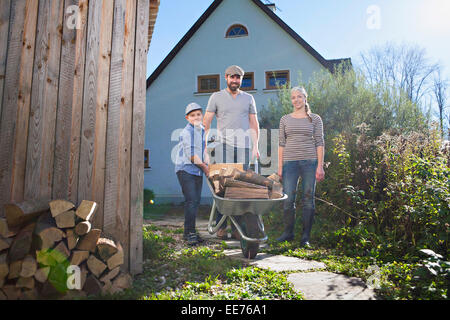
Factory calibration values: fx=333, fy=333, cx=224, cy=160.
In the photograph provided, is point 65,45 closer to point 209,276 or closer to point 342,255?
point 209,276

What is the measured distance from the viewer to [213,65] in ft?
36.3

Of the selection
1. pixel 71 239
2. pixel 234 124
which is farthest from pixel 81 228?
pixel 234 124

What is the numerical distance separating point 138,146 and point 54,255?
105cm

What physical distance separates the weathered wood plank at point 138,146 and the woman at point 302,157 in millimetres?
1998

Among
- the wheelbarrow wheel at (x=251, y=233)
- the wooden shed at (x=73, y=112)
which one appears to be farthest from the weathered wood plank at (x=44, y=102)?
the wheelbarrow wheel at (x=251, y=233)

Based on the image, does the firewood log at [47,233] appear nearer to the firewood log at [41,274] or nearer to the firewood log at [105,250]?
the firewood log at [41,274]

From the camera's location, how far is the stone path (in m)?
2.26

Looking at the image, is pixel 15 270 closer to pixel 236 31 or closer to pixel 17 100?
pixel 17 100

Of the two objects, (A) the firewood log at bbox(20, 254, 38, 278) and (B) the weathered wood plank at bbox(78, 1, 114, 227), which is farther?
(B) the weathered wood plank at bbox(78, 1, 114, 227)

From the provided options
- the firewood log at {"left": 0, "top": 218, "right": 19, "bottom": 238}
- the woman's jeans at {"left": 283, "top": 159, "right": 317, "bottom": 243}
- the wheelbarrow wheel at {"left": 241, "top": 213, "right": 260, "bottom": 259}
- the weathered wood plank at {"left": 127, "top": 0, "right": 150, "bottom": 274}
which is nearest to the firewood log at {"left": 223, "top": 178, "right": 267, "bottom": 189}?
the wheelbarrow wheel at {"left": 241, "top": 213, "right": 260, "bottom": 259}

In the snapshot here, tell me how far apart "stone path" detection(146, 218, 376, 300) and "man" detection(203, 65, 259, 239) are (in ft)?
3.99

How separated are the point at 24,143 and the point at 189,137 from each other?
1.83 meters

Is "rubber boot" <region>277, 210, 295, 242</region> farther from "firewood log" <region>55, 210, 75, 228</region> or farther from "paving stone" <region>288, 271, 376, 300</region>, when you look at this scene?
"firewood log" <region>55, 210, 75, 228</region>
